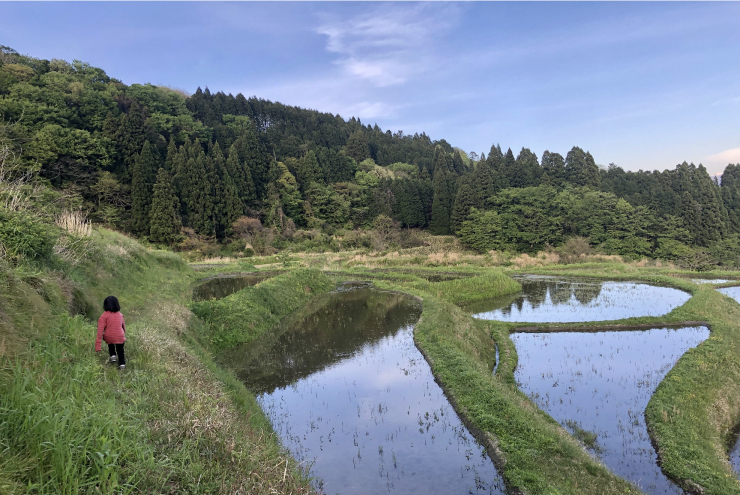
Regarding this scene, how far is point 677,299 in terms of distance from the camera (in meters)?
18.6

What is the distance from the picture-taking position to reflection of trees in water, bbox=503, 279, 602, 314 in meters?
18.7

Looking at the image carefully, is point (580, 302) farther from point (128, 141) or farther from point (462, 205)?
point (128, 141)

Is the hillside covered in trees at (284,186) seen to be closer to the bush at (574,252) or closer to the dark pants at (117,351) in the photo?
the bush at (574,252)

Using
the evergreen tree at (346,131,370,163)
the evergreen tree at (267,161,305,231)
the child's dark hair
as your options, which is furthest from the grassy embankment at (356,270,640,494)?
the evergreen tree at (346,131,370,163)

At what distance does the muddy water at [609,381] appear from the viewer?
6.47 meters

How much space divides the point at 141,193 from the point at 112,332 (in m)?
38.2

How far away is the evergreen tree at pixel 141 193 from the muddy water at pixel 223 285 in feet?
57.2

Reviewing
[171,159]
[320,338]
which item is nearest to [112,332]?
[320,338]

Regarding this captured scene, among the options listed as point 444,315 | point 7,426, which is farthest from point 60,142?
point 7,426

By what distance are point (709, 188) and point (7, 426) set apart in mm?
55823

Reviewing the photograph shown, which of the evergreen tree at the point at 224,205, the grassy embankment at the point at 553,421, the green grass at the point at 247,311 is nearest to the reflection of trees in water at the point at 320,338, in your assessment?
the green grass at the point at 247,311

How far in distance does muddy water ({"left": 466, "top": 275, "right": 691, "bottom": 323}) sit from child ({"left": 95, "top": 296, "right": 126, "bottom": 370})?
42.5 ft

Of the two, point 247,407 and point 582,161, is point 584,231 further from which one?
point 247,407

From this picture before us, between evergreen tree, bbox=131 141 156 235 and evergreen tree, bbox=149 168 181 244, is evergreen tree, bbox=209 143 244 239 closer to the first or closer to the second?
evergreen tree, bbox=149 168 181 244
